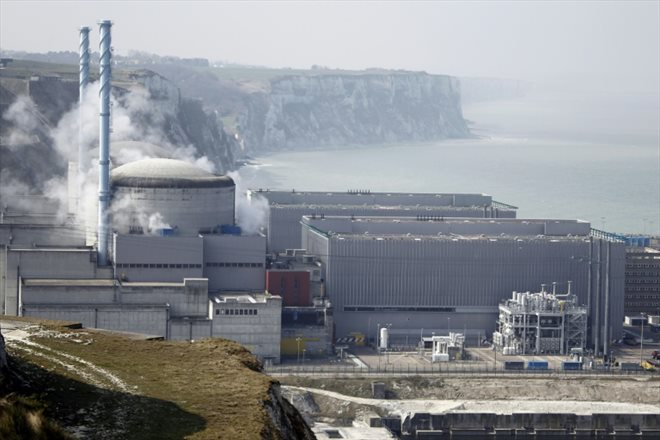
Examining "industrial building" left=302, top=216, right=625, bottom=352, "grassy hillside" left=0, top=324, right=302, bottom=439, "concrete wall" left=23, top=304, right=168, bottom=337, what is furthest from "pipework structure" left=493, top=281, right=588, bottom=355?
"grassy hillside" left=0, top=324, right=302, bottom=439

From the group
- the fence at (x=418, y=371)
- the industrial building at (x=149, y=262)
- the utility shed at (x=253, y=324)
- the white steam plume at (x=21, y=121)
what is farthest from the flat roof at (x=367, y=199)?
the fence at (x=418, y=371)

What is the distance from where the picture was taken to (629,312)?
6047 centimetres

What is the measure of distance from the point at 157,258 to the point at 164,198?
9.18 feet

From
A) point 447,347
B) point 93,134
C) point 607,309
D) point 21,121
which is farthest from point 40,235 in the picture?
point 21,121

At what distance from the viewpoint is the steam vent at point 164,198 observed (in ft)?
178

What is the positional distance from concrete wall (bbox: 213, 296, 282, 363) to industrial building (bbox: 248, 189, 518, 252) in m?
14.0

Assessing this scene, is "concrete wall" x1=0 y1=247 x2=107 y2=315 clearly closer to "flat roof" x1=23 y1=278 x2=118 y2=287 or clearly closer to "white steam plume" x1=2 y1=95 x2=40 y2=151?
"flat roof" x1=23 y1=278 x2=118 y2=287

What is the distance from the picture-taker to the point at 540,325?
52.9m

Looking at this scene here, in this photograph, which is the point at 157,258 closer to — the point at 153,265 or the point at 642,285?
the point at 153,265

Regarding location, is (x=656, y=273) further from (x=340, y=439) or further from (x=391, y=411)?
(x=340, y=439)

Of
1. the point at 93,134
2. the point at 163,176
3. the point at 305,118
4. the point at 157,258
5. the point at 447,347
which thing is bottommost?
the point at 447,347

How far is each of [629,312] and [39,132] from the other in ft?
123

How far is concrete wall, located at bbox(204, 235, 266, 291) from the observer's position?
5319 centimetres

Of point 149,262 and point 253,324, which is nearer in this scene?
point 253,324
